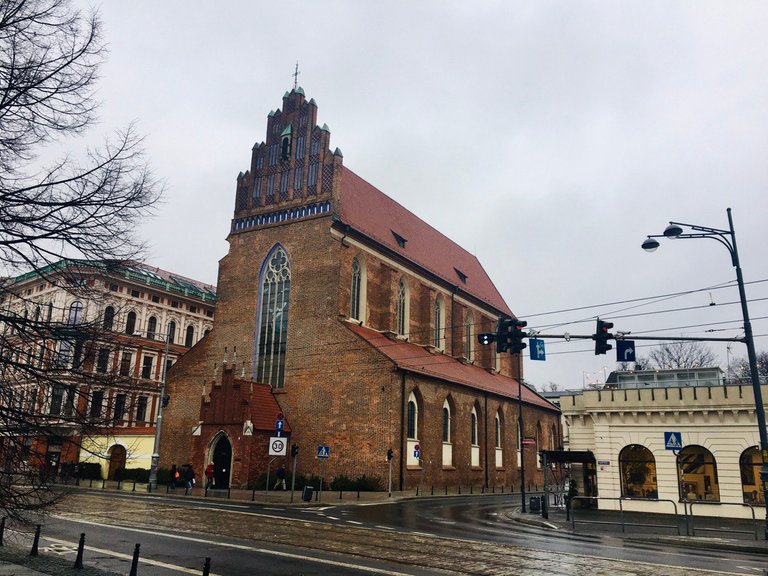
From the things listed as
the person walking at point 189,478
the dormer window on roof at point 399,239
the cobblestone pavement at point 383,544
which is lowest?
the cobblestone pavement at point 383,544

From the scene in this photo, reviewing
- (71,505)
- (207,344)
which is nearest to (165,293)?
(207,344)

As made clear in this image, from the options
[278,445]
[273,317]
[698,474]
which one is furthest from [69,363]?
[273,317]

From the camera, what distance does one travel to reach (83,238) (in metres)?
8.58

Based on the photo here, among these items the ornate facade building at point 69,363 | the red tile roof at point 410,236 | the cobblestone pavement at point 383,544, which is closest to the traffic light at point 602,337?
the cobblestone pavement at point 383,544

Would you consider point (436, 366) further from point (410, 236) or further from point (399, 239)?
point (410, 236)

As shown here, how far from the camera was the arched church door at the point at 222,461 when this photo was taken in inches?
1361

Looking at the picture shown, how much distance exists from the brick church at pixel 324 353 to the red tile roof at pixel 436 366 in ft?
0.64

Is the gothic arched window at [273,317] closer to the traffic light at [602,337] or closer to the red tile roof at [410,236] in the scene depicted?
the red tile roof at [410,236]

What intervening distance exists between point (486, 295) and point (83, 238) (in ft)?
172

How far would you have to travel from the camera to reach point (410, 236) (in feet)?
162

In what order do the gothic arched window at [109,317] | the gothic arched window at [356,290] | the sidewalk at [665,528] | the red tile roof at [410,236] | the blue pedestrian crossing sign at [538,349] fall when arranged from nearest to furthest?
1. the gothic arched window at [109,317]
2. the sidewalk at [665,528]
3. the blue pedestrian crossing sign at [538,349]
4. the gothic arched window at [356,290]
5. the red tile roof at [410,236]

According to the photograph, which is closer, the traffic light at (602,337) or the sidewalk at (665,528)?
the sidewalk at (665,528)

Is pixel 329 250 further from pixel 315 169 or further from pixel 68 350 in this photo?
pixel 68 350

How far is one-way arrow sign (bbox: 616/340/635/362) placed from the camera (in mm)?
18297
